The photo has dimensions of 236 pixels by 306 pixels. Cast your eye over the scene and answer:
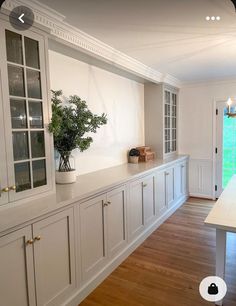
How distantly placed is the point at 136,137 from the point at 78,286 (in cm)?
261

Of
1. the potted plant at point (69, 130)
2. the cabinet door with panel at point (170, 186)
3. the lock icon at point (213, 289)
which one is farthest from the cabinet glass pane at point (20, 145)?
the cabinet door with panel at point (170, 186)

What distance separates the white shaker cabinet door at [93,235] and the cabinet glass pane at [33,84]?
3.09 feet

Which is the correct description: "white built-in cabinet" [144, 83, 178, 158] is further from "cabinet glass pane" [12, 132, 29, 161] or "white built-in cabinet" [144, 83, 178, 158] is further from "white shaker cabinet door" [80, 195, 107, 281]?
"cabinet glass pane" [12, 132, 29, 161]

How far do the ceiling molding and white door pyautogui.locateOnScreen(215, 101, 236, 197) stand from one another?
70.9 inches

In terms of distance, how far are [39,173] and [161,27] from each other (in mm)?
1629

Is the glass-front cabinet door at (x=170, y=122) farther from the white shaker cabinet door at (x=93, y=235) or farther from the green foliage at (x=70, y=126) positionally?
the white shaker cabinet door at (x=93, y=235)

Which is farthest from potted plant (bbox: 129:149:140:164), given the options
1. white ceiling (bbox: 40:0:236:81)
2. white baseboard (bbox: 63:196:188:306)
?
white ceiling (bbox: 40:0:236:81)

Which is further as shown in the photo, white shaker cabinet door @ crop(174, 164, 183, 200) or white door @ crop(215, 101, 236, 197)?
white door @ crop(215, 101, 236, 197)

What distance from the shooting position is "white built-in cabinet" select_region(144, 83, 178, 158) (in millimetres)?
4262

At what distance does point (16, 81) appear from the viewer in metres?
1.69

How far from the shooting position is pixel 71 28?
85.9 inches

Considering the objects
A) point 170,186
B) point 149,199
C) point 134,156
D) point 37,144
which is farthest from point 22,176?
point 170,186

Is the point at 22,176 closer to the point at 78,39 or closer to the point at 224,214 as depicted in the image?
the point at 78,39

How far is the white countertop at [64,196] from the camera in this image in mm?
1529
